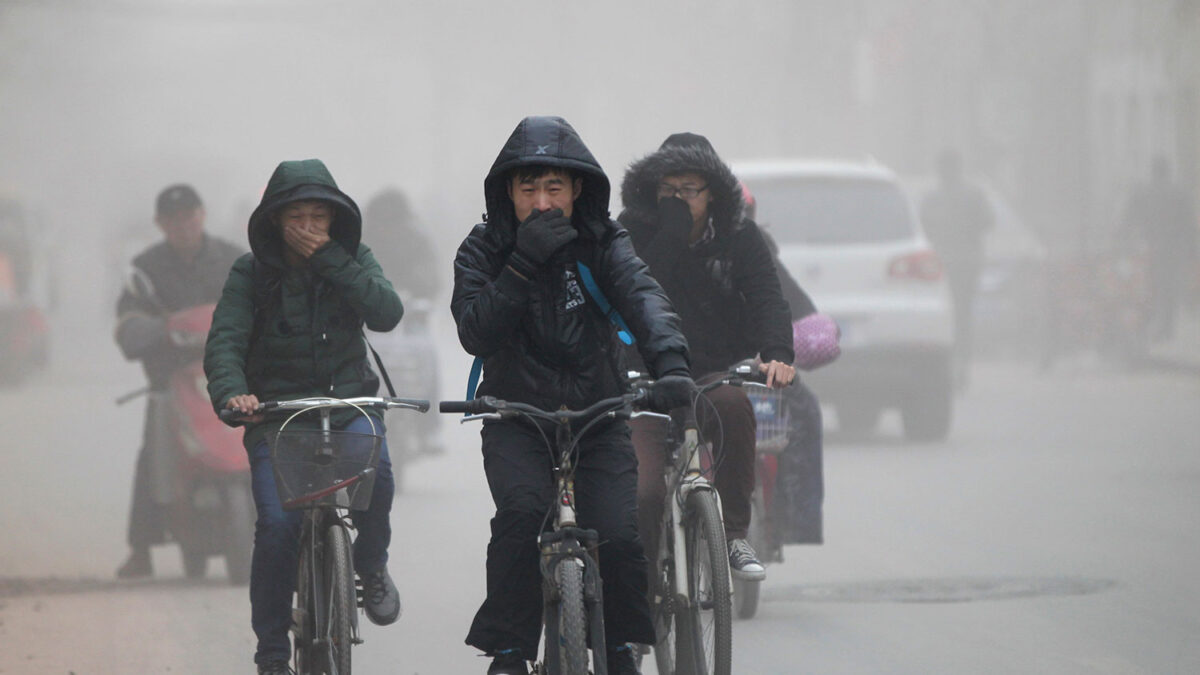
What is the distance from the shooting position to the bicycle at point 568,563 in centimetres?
487

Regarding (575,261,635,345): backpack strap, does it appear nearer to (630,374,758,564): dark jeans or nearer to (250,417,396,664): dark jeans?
(250,417,396,664): dark jeans

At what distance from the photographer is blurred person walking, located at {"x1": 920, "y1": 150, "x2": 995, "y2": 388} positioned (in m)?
20.0

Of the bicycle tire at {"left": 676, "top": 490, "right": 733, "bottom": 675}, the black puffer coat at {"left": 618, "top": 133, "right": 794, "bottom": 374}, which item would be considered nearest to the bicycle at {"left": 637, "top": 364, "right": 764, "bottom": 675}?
the bicycle tire at {"left": 676, "top": 490, "right": 733, "bottom": 675}

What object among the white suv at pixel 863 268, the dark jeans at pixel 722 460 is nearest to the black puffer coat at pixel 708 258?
the dark jeans at pixel 722 460

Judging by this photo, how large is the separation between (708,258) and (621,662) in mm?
2139

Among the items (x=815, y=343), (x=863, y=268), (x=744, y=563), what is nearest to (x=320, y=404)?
(x=744, y=563)

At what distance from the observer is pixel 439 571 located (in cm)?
950

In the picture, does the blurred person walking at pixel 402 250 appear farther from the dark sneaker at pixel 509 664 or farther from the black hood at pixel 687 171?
the dark sneaker at pixel 509 664

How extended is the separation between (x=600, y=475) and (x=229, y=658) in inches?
104

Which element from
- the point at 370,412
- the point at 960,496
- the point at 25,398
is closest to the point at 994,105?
the point at 25,398

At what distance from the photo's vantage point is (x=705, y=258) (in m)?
7.01

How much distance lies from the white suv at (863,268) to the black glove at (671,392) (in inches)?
370

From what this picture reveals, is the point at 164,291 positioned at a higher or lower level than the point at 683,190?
lower

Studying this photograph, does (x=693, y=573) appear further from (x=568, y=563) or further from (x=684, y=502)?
(x=568, y=563)
